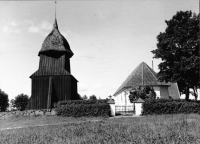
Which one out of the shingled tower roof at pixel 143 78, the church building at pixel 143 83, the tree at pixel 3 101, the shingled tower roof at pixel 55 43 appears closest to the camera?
the shingled tower roof at pixel 55 43

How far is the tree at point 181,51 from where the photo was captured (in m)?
26.7

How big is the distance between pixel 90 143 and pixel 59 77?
24159mm

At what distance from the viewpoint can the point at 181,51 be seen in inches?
1097

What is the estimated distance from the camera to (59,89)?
1147 inches

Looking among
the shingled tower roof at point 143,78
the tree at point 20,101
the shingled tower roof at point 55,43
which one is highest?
the shingled tower roof at point 55,43

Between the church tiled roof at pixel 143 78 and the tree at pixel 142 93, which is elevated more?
the church tiled roof at pixel 143 78

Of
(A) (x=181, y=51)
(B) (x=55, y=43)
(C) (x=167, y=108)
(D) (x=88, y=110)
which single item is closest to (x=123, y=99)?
(A) (x=181, y=51)

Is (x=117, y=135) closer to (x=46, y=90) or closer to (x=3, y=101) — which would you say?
(x=46, y=90)

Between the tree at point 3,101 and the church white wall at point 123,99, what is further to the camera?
the tree at point 3,101

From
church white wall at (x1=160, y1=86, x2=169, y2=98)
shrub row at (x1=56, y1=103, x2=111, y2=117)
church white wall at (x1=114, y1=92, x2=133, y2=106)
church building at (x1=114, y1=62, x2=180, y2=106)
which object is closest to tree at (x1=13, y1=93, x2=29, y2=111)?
church white wall at (x1=114, y1=92, x2=133, y2=106)

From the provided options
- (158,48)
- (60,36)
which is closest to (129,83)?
(158,48)

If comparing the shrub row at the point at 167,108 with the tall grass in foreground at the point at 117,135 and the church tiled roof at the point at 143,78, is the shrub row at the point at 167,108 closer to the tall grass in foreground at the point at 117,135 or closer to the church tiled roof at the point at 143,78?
the tall grass in foreground at the point at 117,135

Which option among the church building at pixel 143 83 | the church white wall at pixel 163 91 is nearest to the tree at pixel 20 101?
the church building at pixel 143 83

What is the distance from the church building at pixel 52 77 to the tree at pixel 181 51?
13589 mm
